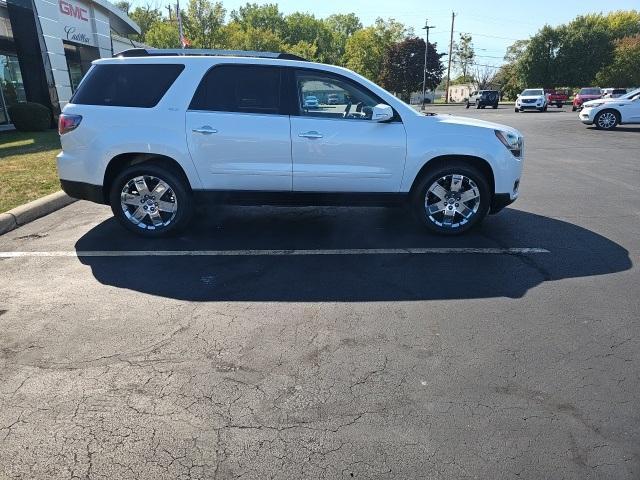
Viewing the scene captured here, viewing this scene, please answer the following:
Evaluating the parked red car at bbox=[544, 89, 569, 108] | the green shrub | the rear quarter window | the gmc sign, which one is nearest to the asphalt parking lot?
the rear quarter window

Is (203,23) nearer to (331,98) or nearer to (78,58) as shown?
(78,58)

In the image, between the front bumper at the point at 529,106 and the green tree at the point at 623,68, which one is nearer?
the front bumper at the point at 529,106

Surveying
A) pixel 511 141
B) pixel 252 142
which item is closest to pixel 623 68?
pixel 511 141

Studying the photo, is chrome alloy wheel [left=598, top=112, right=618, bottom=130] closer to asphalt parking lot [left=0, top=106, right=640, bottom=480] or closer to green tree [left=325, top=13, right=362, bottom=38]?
asphalt parking lot [left=0, top=106, right=640, bottom=480]

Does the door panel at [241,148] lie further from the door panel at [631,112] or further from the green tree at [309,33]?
the green tree at [309,33]

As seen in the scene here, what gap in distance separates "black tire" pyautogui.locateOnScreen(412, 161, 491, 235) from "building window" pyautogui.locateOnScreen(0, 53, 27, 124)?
697 inches

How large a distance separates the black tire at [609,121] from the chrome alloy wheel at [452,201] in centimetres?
1782

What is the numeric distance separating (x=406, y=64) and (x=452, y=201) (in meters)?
72.1

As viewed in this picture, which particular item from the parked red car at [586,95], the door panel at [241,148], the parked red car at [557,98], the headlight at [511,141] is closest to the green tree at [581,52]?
the parked red car at [557,98]

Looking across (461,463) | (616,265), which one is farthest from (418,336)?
(616,265)

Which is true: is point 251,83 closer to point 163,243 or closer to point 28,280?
point 163,243

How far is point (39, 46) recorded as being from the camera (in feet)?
54.2

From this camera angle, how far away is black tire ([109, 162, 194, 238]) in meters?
5.31

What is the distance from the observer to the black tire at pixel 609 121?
19359 millimetres
